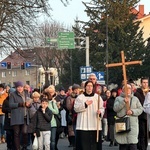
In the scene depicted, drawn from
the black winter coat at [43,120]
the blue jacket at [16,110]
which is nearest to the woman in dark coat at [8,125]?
the blue jacket at [16,110]

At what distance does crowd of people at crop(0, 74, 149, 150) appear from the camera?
10867mm

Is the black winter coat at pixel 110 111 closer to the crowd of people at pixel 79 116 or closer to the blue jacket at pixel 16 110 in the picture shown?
the crowd of people at pixel 79 116

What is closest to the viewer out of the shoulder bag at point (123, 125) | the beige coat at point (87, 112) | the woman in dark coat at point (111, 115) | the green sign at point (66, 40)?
the beige coat at point (87, 112)

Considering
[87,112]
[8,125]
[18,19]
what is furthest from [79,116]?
[18,19]

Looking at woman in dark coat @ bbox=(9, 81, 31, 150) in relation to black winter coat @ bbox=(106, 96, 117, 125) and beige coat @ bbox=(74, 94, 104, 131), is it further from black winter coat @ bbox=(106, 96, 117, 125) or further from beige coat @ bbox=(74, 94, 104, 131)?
beige coat @ bbox=(74, 94, 104, 131)

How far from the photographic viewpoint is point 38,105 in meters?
14.9

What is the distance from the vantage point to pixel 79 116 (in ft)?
36.0

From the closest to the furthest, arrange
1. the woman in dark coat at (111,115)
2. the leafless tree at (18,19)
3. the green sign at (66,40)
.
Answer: the woman in dark coat at (111,115) < the leafless tree at (18,19) < the green sign at (66,40)

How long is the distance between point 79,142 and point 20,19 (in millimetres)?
16741

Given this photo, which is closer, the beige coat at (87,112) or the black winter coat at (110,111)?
the beige coat at (87,112)

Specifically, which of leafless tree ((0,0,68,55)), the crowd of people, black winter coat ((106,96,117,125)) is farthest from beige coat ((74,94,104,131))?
leafless tree ((0,0,68,55))

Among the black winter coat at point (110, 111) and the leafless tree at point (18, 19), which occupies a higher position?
the leafless tree at point (18, 19)

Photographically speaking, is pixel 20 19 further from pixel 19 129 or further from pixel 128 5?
pixel 128 5

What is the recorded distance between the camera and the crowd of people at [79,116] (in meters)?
10.9
